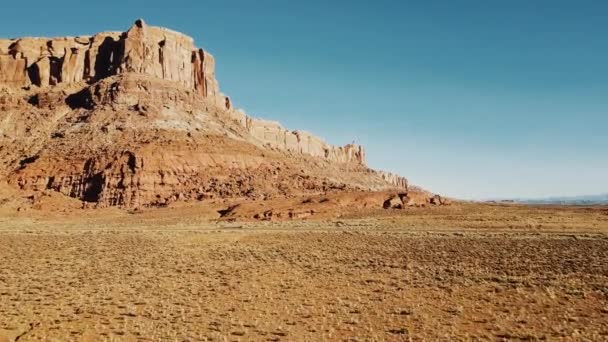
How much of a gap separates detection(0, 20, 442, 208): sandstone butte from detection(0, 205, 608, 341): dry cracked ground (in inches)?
1581

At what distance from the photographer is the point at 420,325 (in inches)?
611

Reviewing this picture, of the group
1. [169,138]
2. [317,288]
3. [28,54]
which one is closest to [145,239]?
[317,288]

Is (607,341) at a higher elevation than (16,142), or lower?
lower

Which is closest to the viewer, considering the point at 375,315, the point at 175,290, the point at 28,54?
the point at 375,315

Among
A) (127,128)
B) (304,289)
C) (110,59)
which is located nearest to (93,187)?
(127,128)

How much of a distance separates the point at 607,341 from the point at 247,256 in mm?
19664

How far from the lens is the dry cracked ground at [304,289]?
15.2 m

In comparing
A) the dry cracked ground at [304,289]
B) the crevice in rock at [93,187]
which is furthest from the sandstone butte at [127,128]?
the dry cracked ground at [304,289]

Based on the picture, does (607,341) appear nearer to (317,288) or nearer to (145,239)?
(317,288)

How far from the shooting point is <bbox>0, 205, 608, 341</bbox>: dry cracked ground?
15242mm

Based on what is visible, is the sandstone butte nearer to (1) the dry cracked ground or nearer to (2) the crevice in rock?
(2) the crevice in rock

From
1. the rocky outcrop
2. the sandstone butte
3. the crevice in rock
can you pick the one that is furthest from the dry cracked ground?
the rocky outcrop

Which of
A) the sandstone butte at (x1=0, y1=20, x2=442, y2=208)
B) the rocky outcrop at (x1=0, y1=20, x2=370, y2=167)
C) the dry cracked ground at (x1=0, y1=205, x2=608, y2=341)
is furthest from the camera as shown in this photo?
the rocky outcrop at (x1=0, y1=20, x2=370, y2=167)

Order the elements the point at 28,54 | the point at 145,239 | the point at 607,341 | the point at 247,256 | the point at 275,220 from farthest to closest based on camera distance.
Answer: the point at 28,54
the point at 275,220
the point at 145,239
the point at 247,256
the point at 607,341
